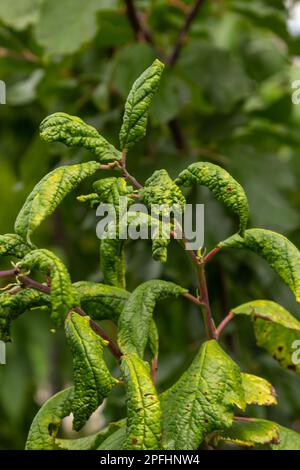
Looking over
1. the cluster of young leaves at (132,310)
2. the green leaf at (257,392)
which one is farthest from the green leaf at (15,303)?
the green leaf at (257,392)

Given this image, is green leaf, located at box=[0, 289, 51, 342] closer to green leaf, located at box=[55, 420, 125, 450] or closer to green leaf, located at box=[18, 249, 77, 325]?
green leaf, located at box=[18, 249, 77, 325]

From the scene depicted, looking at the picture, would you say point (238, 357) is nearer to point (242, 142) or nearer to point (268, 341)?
point (242, 142)

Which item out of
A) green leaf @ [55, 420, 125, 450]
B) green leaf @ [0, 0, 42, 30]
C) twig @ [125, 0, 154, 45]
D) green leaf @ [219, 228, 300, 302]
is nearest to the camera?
green leaf @ [219, 228, 300, 302]

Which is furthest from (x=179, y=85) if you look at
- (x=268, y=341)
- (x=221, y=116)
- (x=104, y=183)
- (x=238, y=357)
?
(x=104, y=183)

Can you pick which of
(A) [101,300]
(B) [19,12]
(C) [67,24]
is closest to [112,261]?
(A) [101,300]

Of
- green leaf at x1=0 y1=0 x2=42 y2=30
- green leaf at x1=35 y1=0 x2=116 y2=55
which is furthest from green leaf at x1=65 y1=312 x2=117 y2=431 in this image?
green leaf at x1=0 y1=0 x2=42 y2=30

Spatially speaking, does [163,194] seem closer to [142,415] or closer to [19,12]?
[142,415]

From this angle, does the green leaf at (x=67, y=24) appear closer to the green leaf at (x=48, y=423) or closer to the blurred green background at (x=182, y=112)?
the blurred green background at (x=182, y=112)
